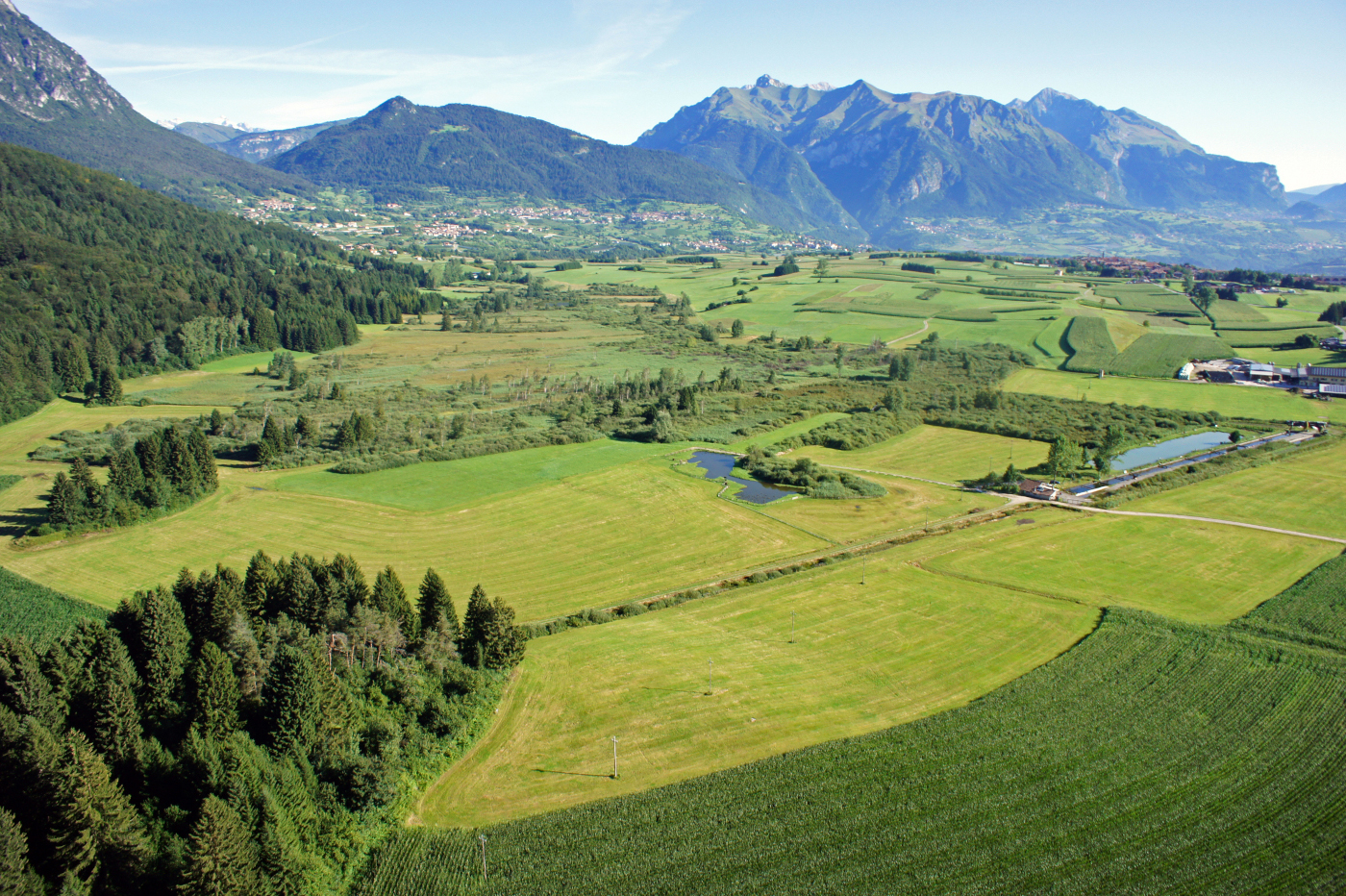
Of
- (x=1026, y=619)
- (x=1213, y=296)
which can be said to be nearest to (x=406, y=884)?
(x=1026, y=619)

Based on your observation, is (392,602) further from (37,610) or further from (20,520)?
(20,520)

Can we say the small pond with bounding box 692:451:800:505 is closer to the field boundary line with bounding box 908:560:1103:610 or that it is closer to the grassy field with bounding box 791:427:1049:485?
the grassy field with bounding box 791:427:1049:485

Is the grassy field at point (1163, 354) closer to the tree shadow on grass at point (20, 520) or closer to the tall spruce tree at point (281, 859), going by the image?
the tall spruce tree at point (281, 859)

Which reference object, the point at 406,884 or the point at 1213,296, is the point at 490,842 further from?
the point at 1213,296

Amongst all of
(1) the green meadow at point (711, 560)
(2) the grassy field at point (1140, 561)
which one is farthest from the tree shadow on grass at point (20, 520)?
(2) the grassy field at point (1140, 561)

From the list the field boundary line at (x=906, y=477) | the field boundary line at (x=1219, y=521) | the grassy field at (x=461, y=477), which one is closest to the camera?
the field boundary line at (x=1219, y=521)

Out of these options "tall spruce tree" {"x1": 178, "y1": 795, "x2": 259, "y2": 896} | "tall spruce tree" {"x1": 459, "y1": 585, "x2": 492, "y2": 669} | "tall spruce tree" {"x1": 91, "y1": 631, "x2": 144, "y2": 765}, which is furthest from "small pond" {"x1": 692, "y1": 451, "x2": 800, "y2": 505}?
"tall spruce tree" {"x1": 178, "y1": 795, "x2": 259, "y2": 896}
